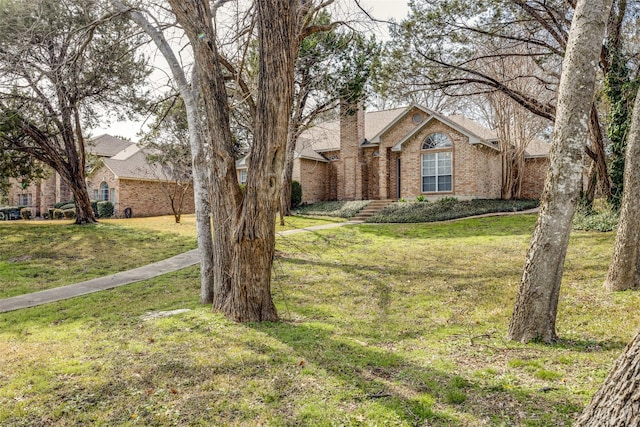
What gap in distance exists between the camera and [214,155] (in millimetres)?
5297

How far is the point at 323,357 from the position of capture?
4.14m

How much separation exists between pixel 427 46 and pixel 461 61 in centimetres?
147

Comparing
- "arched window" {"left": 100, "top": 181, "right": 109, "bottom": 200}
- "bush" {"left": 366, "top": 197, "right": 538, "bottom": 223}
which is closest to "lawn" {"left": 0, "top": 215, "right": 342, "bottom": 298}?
"bush" {"left": 366, "top": 197, "right": 538, "bottom": 223}

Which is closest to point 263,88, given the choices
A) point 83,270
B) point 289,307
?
point 289,307

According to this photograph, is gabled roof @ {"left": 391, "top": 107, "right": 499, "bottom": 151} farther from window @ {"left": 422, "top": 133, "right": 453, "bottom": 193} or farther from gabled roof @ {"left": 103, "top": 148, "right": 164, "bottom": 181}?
gabled roof @ {"left": 103, "top": 148, "right": 164, "bottom": 181}

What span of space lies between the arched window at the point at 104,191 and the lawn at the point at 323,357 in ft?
70.0

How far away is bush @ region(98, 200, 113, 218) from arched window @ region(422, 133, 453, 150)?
2051cm

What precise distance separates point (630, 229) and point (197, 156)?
6.73m

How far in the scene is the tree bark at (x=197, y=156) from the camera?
20.0ft

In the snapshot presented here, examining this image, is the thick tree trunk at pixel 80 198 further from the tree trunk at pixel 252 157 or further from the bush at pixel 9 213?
the tree trunk at pixel 252 157

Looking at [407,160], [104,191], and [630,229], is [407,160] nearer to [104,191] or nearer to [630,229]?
[630,229]


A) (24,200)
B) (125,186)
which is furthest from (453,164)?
(24,200)

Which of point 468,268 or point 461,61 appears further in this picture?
point 461,61

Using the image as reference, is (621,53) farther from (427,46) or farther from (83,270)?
(83,270)
